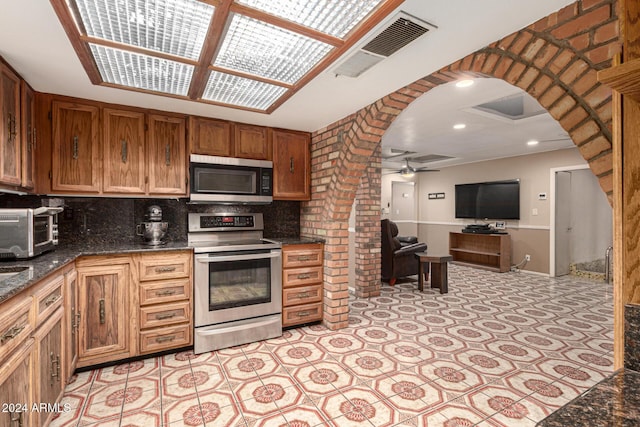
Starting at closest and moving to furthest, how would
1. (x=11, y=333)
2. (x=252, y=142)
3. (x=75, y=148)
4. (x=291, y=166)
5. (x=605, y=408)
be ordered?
(x=605, y=408)
(x=11, y=333)
(x=75, y=148)
(x=252, y=142)
(x=291, y=166)

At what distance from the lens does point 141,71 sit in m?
2.12

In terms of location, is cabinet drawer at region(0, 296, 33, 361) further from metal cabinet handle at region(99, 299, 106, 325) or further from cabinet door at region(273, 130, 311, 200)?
cabinet door at region(273, 130, 311, 200)

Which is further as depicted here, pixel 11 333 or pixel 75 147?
pixel 75 147

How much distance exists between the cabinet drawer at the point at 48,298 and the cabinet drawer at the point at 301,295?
179 cm

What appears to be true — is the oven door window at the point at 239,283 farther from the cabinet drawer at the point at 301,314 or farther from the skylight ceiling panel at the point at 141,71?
the skylight ceiling panel at the point at 141,71

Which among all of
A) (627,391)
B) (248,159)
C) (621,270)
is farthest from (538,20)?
(248,159)

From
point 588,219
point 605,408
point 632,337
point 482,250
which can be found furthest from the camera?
point 482,250

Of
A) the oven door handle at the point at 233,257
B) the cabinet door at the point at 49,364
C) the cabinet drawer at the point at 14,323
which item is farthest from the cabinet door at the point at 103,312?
the cabinet drawer at the point at 14,323

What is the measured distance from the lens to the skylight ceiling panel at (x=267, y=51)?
64.9 inches

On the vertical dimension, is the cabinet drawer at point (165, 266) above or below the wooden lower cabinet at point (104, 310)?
above

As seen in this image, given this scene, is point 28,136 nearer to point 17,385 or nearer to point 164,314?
point 164,314

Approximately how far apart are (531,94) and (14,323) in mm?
2685

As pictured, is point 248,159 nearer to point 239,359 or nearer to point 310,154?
point 310,154

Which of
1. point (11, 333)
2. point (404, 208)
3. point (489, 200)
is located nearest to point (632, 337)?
point (11, 333)
